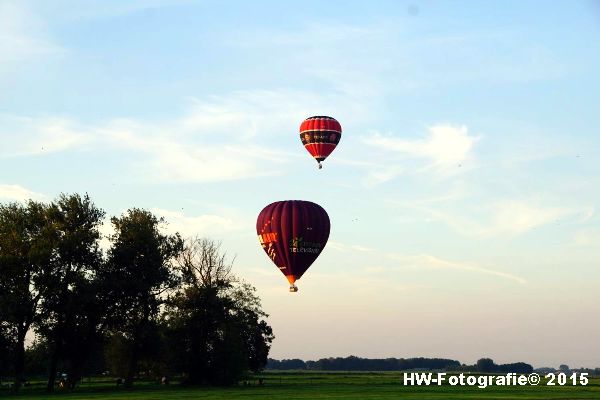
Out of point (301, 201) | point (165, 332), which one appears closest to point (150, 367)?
point (165, 332)

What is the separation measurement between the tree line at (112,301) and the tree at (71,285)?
10 centimetres

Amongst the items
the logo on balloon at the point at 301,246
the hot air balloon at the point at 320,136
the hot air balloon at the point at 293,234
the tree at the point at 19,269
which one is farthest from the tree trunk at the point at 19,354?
the hot air balloon at the point at 320,136

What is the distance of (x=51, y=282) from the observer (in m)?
87.1

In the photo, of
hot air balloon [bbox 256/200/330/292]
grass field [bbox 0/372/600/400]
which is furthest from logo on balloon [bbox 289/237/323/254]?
grass field [bbox 0/372/600/400]

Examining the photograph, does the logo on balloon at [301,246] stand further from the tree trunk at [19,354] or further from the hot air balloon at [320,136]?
the tree trunk at [19,354]

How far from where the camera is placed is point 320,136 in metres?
95.9

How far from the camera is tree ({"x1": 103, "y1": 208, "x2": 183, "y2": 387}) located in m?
93.1

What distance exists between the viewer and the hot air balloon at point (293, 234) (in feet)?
294

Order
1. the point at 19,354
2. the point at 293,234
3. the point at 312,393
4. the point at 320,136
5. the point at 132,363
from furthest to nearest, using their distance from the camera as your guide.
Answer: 1. the point at 132,363
2. the point at 320,136
3. the point at 293,234
4. the point at 19,354
5. the point at 312,393

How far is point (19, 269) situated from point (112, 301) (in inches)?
404

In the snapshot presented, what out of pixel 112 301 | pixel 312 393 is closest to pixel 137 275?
pixel 112 301

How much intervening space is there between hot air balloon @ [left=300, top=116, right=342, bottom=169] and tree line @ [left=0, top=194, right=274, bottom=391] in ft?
58.6

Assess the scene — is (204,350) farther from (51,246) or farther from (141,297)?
(51,246)

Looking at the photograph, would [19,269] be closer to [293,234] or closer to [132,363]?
[132,363]
